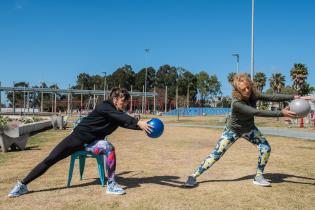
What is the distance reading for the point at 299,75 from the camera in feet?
234

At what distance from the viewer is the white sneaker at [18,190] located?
6.49 metres

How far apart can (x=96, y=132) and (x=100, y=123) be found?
17 cm

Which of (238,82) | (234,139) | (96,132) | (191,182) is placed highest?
(238,82)

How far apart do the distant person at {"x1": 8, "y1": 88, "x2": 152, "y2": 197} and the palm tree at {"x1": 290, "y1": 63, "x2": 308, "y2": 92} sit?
69351mm

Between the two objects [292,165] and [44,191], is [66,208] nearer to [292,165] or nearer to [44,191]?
[44,191]

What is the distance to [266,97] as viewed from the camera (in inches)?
294

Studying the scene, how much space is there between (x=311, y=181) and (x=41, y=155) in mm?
7890

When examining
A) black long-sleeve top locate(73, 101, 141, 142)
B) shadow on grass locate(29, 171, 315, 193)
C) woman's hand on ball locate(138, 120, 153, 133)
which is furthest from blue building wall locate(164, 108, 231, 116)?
woman's hand on ball locate(138, 120, 153, 133)

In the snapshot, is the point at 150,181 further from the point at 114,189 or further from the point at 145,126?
the point at 145,126

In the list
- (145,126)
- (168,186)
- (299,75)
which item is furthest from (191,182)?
(299,75)

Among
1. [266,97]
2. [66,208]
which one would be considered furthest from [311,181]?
[66,208]

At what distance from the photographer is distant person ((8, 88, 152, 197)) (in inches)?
262

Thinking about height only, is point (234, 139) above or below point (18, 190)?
above

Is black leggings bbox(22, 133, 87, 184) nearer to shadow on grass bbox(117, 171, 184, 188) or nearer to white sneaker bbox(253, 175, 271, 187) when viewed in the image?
shadow on grass bbox(117, 171, 184, 188)
